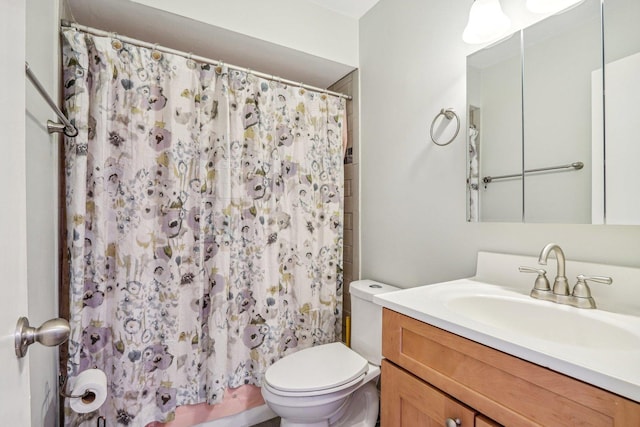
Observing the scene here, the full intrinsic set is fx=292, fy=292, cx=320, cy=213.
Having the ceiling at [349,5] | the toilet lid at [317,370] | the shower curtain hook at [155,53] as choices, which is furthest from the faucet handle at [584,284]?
the shower curtain hook at [155,53]

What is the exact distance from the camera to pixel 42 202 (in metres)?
0.96

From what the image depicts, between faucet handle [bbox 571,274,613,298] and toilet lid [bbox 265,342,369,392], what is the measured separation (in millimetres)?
915

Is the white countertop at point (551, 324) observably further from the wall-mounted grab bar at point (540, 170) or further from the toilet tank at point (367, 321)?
the toilet tank at point (367, 321)

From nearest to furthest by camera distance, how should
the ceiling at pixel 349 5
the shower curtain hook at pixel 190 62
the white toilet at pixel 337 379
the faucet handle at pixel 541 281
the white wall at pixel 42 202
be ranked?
the white wall at pixel 42 202
the faucet handle at pixel 541 281
the white toilet at pixel 337 379
the shower curtain hook at pixel 190 62
the ceiling at pixel 349 5

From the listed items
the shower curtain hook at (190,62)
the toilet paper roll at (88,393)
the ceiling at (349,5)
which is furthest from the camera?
the ceiling at (349,5)

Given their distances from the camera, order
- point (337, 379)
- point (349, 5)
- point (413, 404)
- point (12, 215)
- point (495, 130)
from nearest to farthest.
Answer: point (12, 215) → point (413, 404) → point (495, 130) → point (337, 379) → point (349, 5)

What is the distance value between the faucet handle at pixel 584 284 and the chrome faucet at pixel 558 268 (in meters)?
0.03

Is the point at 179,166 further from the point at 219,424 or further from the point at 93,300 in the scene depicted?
the point at 219,424

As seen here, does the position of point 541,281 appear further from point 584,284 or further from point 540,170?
point 540,170

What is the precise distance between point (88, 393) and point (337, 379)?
0.96 meters

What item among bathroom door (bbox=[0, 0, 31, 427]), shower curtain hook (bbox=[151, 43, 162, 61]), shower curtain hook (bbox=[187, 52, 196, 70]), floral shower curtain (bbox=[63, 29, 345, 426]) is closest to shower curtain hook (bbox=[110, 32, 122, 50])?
floral shower curtain (bbox=[63, 29, 345, 426])

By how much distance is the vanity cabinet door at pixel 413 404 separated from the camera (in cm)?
74

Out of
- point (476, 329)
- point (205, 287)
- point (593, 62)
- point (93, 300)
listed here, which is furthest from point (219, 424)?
point (593, 62)

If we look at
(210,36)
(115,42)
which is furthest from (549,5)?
(115,42)
